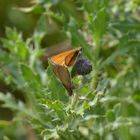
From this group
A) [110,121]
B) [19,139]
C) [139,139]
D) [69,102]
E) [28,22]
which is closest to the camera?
[69,102]

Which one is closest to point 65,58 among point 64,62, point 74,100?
point 64,62

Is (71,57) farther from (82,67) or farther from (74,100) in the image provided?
(74,100)

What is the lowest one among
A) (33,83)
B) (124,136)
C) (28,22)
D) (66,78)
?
(124,136)

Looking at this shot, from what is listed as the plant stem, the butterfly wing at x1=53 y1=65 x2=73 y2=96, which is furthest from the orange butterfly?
the plant stem

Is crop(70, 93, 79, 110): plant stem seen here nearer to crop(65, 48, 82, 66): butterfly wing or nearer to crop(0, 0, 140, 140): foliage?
crop(0, 0, 140, 140): foliage

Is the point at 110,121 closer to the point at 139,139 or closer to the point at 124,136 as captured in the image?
the point at 124,136

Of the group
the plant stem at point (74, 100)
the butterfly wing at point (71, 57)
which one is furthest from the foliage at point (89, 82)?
the butterfly wing at point (71, 57)

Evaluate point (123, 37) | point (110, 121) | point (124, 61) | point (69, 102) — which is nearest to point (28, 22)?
point (124, 61)
